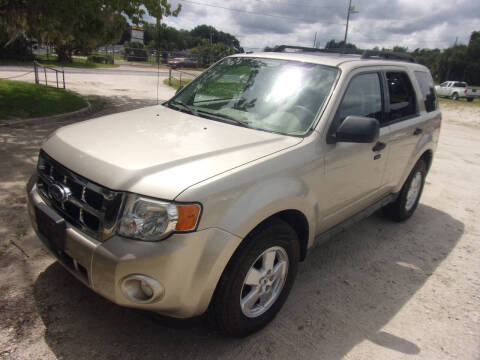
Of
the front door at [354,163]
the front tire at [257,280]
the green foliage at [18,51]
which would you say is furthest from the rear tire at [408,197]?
the green foliage at [18,51]

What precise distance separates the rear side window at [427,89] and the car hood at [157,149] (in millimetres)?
2623

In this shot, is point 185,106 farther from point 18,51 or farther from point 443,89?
point 443,89

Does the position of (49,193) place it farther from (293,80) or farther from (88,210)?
(293,80)

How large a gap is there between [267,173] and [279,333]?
118cm

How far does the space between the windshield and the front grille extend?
4.12 feet

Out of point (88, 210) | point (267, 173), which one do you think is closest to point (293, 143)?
point (267, 173)

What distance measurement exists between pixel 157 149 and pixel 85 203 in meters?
0.54

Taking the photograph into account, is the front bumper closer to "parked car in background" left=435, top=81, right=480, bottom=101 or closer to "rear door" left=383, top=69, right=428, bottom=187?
"rear door" left=383, top=69, right=428, bottom=187

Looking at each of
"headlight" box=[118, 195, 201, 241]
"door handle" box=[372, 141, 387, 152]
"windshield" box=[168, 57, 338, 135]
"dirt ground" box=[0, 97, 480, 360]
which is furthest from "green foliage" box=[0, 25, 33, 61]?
"headlight" box=[118, 195, 201, 241]

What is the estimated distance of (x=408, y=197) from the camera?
15.8 ft

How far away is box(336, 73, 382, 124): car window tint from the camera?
3.20 m

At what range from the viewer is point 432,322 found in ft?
10.0

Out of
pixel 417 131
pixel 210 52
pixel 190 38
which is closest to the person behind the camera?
pixel 417 131

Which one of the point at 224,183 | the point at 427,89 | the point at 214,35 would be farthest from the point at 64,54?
the point at 214,35
